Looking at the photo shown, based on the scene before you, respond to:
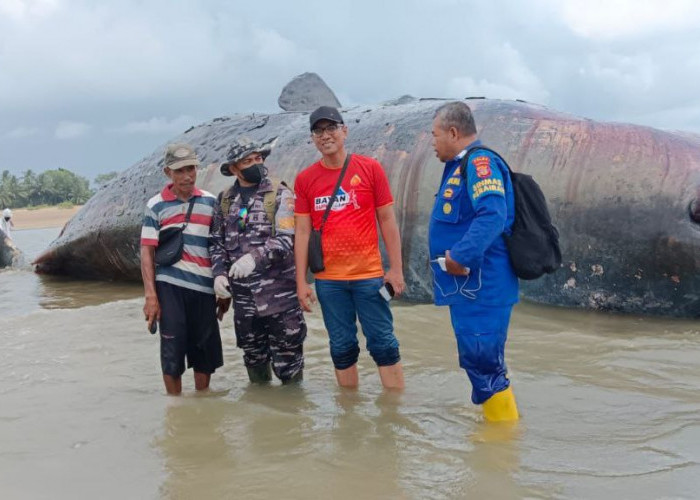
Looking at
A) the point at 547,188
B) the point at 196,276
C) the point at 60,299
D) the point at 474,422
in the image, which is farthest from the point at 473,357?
the point at 60,299

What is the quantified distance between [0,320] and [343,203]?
4463mm

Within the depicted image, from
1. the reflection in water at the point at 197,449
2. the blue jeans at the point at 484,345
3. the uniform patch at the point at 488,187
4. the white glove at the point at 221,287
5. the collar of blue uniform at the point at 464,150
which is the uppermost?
the collar of blue uniform at the point at 464,150

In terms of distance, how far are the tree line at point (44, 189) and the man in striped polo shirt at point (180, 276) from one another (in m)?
62.8

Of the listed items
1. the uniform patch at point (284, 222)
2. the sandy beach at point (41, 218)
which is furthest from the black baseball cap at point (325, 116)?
the sandy beach at point (41, 218)

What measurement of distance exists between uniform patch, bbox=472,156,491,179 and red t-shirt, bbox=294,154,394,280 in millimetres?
727

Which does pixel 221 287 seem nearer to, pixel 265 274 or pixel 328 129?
pixel 265 274

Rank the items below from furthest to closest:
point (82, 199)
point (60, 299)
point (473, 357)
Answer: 1. point (82, 199)
2. point (60, 299)
3. point (473, 357)

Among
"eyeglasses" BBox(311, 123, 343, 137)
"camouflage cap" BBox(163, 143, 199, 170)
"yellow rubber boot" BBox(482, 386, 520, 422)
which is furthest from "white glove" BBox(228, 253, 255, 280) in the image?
"yellow rubber boot" BBox(482, 386, 520, 422)

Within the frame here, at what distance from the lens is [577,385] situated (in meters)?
3.69

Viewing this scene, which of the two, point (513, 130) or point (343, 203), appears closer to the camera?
point (343, 203)

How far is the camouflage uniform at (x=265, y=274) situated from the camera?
375 centimetres

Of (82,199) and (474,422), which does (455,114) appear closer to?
(474,422)

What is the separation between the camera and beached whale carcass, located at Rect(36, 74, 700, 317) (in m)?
5.02

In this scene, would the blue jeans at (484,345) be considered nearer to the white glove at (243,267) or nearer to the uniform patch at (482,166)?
the uniform patch at (482,166)
